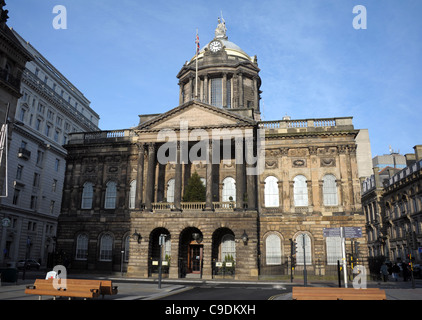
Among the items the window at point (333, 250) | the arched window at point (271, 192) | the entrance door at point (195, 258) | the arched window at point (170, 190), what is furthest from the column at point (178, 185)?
the window at point (333, 250)

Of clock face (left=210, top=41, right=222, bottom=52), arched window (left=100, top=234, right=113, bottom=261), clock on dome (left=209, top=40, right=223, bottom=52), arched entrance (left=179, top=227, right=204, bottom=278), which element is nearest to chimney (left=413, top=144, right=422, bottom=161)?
clock on dome (left=209, top=40, right=223, bottom=52)

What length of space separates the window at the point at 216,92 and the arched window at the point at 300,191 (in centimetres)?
1628

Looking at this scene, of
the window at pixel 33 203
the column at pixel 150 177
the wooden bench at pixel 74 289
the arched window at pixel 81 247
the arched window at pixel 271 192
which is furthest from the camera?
the window at pixel 33 203

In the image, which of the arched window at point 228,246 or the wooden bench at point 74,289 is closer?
the wooden bench at point 74,289

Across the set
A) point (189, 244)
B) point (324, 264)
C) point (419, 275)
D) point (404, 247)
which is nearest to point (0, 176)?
point (189, 244)

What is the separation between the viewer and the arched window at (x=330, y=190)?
34.2 meters

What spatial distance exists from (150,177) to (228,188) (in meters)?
8.11

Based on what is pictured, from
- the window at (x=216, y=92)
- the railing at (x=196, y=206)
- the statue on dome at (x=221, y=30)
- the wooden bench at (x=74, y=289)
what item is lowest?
the wooden bench at (x=74, y=289)

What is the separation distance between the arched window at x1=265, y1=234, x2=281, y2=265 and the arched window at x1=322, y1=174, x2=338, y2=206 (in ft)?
20.0

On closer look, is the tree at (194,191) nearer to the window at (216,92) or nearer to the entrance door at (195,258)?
the entrance door at (195,258)

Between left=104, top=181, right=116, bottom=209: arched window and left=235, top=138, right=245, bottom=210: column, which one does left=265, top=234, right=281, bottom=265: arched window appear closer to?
left=235, top=138, right=245, bottom=210: column

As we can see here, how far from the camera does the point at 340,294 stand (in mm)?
10359

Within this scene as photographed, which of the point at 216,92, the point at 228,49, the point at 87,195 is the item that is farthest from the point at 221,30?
the point at 87,195
